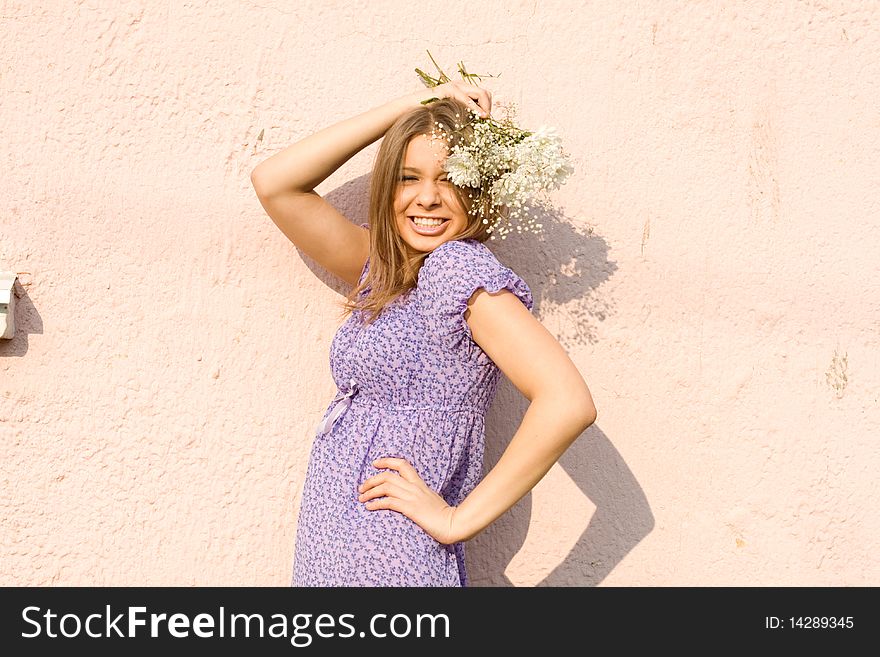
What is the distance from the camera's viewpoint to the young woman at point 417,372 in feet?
6.37

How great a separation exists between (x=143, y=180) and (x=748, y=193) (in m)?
1.80

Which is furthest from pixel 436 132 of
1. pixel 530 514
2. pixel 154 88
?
pixel 530 514

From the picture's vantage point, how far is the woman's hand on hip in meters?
1.99

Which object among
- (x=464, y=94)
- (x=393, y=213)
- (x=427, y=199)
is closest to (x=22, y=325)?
(x=393, y=213)

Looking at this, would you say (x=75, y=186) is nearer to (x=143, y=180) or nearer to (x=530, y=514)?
(x=143, y=180)

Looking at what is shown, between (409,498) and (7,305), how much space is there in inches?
48.6

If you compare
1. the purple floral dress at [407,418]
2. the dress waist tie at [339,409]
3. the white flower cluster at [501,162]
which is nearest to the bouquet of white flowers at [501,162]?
the white flower cluster at [501,162]

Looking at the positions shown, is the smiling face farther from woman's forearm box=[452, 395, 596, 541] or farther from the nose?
woman's forearm box=[452, 395, 596, 541]

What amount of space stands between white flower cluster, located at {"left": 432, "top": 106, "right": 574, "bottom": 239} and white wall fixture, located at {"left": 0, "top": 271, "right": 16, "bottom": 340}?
1.22m

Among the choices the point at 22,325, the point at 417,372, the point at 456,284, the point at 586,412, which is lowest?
the point at 586,412

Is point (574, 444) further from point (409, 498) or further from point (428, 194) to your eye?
point (428, 194)

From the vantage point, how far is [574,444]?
8.70ft

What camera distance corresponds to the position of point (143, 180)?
2.45 metres

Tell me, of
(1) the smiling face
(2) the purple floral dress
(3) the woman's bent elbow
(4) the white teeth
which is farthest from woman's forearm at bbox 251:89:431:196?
(3) the woman's bent elbow
